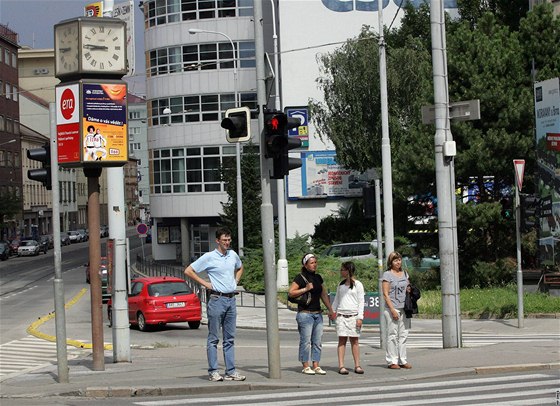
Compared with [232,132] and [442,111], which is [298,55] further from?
[232,132]

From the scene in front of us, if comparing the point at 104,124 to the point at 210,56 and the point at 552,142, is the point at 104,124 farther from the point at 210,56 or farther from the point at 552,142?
the point at 210,56

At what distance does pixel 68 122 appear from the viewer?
16.2 metres

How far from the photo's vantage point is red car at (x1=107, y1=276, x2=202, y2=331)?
3044cm

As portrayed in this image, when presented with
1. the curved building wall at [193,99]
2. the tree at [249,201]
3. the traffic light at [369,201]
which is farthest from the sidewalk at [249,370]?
the curved building wall at [193,99]

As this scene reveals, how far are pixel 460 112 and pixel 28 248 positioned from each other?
76954 mm

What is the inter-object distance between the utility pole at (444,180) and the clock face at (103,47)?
548cm

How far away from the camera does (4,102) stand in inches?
3829

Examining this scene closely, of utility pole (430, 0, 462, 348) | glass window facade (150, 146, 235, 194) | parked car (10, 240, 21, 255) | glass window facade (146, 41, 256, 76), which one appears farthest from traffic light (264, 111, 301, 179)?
parked car (10, 240, 21, 255)

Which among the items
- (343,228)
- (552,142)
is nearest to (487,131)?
(552,142)

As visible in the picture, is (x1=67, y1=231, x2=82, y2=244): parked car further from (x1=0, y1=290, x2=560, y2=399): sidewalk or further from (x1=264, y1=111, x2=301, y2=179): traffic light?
(x1=264, y1=111, x2=301, y2=179): traffic light

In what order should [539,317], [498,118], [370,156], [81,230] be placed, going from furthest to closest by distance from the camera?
[81,230] < [370,156] < [498,118] < [539,317]

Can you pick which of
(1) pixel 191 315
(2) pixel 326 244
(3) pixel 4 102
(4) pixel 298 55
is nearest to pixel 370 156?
(2) pixel 326 244

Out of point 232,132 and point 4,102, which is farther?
point 4,102

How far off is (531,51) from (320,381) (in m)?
26.1
